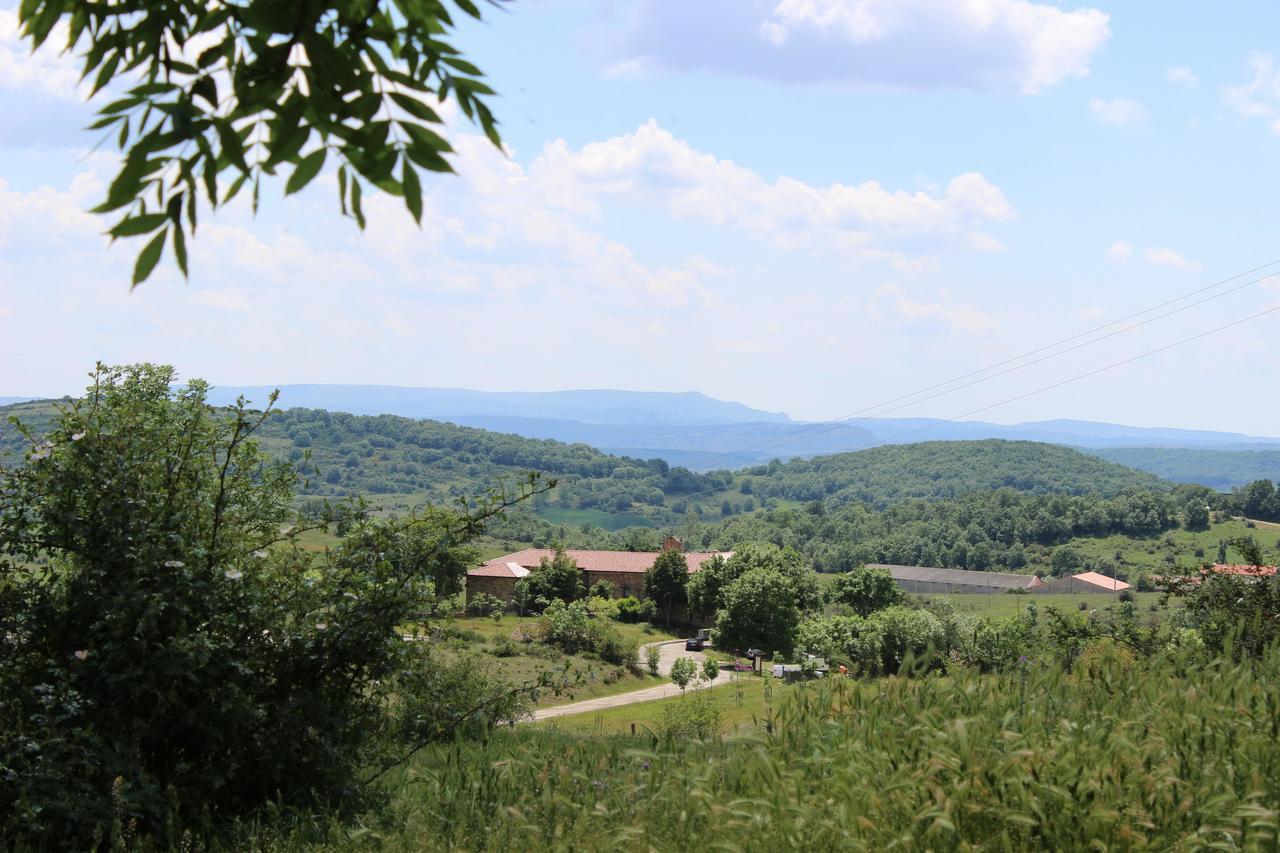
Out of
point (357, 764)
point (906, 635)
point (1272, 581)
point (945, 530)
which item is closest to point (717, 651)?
point (906, 635)

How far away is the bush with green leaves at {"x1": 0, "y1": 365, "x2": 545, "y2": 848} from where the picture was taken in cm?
477

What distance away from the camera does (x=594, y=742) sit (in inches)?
197

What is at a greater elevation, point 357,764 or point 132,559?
point 132,559

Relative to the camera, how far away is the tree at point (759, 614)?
88.3 m

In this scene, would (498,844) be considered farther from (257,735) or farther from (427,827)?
(257,735)

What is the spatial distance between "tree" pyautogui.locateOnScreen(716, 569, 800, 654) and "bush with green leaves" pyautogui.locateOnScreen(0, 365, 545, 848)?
→ 84221 millimetres

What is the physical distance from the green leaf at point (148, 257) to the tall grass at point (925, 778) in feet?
6.80

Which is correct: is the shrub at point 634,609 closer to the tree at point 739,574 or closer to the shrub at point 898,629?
the tree at point 739,574

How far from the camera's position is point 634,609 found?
344ft

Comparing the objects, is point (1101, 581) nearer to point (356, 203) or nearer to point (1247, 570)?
point (1247, 570)

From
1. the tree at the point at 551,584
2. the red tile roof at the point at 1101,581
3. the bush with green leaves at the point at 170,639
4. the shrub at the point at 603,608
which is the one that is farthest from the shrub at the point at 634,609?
the bush with green leaves at the point at 170,639

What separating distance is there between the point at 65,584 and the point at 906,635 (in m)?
78.9

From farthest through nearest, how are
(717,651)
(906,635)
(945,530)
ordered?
(945,530)
(717,651)
(906,635)

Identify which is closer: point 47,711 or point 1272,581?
point 47,711
